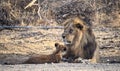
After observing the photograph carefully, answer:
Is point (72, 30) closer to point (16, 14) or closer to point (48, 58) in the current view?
point (48, 58)

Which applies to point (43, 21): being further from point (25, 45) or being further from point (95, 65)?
point (95, 65)

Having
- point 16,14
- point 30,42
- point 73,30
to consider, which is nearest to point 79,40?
point 73,30

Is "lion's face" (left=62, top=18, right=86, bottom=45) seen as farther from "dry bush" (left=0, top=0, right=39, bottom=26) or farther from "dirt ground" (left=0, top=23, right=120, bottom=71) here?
"dry bush" (left=0, top=0, right=39, bottom=26)

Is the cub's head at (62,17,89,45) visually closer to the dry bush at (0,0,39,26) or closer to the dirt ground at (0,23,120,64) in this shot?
the dirt ground at (0,23,120,64)

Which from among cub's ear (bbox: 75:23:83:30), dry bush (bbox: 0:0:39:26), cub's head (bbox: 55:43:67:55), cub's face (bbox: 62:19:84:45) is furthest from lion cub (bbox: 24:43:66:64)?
dry bush (bbox: 0:0:39:26)

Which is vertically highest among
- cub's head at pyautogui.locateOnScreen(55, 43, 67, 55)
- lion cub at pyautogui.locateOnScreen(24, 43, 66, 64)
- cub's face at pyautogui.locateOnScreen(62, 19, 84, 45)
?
cub's face at pyautogui.locateOnScreen(62, 19, 84, 45)

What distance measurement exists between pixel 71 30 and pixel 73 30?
34mm

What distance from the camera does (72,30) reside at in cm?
613

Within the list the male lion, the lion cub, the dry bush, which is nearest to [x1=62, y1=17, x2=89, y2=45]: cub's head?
the male lion

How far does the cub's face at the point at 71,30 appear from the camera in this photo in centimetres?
610

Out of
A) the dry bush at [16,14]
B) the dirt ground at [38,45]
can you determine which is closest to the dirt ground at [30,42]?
the dirt ground at [38,45]

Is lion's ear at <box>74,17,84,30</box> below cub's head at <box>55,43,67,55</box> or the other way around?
the other way around

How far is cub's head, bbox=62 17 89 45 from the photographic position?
6.10 m

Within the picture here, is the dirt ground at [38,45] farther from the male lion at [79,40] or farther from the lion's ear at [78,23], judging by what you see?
the lion's ear at [78,23]
